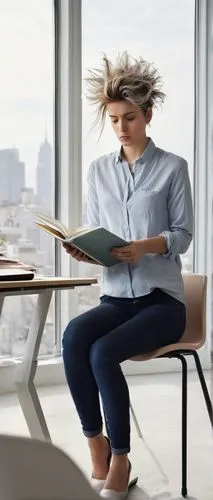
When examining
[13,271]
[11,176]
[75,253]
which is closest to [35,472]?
[13,271]

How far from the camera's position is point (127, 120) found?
240 centimetres

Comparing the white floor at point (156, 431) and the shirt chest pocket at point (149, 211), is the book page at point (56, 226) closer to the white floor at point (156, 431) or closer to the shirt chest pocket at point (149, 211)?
the shirt chest pocket at point (149, 211)

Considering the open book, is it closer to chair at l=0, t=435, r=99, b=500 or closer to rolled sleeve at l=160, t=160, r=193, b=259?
rolled sleeve at l=160, t=160, r=193, b=259

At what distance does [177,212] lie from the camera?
236 centimetres

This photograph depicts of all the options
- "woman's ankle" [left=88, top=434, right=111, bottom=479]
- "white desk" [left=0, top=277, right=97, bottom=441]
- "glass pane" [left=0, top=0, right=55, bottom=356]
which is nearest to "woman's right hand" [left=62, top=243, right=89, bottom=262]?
"white desk" [left=0, top=277, right=97, bottom=441]

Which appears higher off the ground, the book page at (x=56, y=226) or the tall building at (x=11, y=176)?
the tall building at (x=11, y=176)

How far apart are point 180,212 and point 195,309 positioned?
31 cm

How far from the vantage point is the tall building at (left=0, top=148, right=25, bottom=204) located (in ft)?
12.0

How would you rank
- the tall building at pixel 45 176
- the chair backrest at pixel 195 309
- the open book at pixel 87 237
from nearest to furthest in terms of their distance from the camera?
1. the open book at pixel 87 237
2. the chair backrest at pixel 195 309
3. the tall building at pixel 45 176

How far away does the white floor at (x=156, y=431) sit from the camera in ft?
7.70

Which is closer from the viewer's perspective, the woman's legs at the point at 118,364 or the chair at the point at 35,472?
the chair at the point at 35,472

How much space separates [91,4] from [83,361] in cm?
225

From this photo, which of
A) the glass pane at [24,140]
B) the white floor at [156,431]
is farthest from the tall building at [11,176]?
the white floor at [156,431]

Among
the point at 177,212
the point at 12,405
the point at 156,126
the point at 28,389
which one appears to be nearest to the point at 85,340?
the point at 28,389
